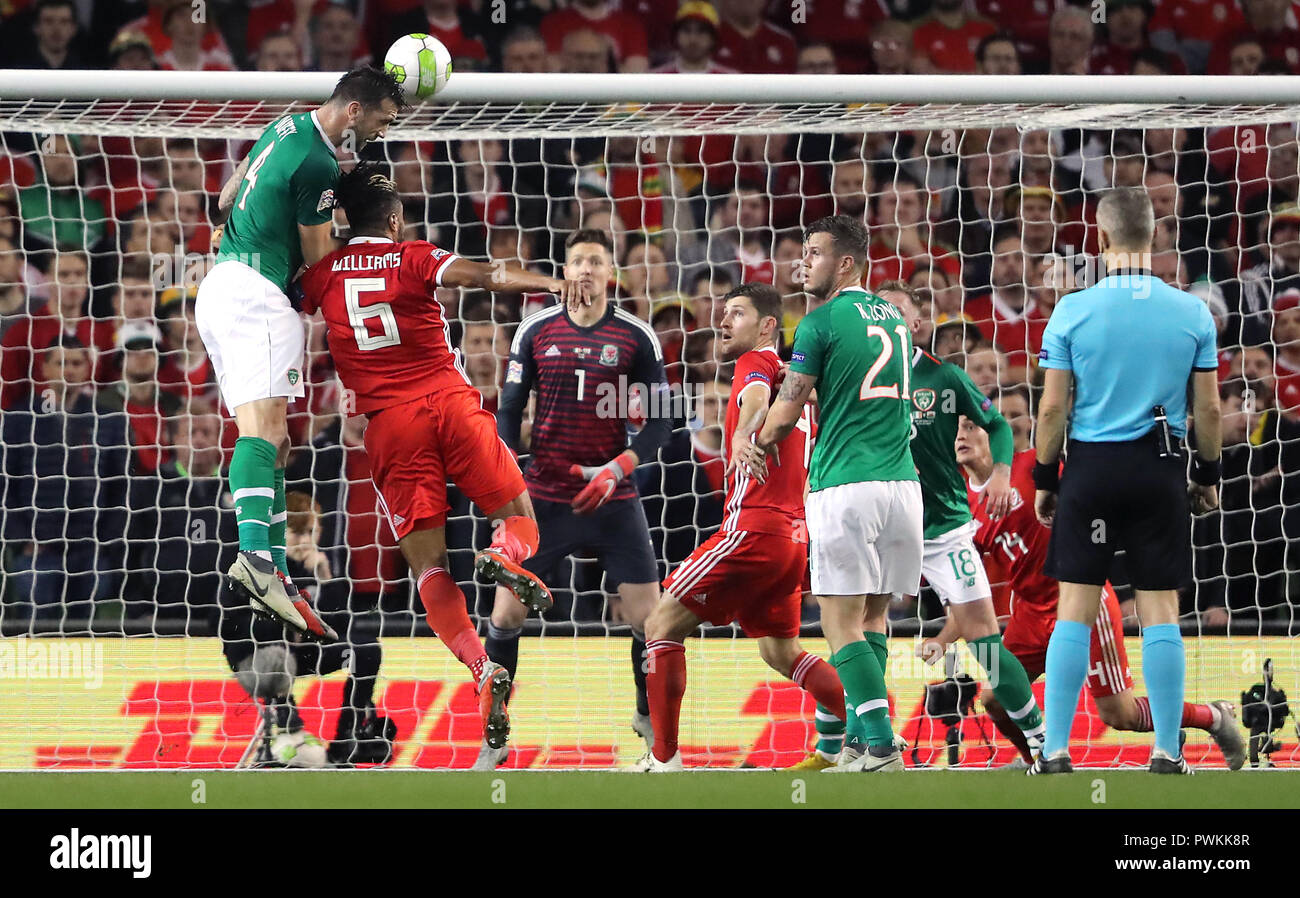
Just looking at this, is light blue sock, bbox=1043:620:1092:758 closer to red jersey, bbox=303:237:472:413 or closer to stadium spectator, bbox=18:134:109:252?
red jersey, bbox=303:237:472:413

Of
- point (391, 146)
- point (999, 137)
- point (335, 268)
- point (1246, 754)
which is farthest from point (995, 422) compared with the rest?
point (391, 146)

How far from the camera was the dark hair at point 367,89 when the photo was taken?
17.7 ft

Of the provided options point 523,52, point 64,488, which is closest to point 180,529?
point 64,488

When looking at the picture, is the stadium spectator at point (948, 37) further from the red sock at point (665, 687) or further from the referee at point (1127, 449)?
the red sock at point (665, 687)

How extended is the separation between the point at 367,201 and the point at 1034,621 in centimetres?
303

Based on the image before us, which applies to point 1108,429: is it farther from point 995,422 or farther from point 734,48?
point 734,48

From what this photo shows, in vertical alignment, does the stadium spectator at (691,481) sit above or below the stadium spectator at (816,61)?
below

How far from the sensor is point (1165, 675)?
5152 mm

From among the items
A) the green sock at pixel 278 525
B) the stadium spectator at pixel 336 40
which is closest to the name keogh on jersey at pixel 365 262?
the green sock at pixel 278 525

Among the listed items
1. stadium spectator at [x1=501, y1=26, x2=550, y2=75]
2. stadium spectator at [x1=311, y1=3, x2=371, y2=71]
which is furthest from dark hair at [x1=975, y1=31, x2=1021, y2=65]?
stadium spectator at [x1=311, y1=3, x2=371, y2=71]

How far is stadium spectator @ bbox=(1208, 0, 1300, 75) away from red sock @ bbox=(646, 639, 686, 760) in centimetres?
694

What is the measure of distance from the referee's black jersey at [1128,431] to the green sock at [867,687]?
2.21 ft
